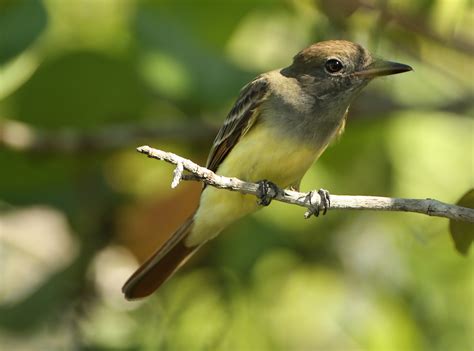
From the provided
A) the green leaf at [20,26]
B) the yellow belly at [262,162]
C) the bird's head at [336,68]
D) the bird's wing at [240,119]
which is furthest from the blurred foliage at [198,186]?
the yellow belly at [262,162]

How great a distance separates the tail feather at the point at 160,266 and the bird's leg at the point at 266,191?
0.72m

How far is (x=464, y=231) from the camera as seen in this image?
Answer: 3.46 meters

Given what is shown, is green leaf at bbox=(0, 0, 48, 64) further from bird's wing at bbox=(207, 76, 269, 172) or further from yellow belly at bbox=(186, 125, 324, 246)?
yellow belly at bbox=(186, 125, 324, 246)

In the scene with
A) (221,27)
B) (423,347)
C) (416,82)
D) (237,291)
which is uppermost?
(416,82)

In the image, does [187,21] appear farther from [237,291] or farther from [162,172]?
Result: [237,291]

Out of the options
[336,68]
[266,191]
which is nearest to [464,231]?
[266,191]

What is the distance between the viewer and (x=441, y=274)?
541 cm

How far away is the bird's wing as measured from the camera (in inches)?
186

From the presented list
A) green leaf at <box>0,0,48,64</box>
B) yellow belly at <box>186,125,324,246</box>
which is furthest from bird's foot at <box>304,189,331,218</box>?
green leaf at <box>0,0,48,64</box>

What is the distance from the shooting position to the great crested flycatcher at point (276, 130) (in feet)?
14.7

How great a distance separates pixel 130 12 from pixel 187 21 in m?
0.40

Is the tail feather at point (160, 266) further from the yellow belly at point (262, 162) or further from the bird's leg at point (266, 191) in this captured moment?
the bird's leg at point (266, 191)

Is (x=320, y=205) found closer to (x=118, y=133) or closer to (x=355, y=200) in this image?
(x=355, y=200)

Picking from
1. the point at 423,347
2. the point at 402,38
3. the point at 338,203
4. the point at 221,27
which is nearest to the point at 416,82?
the point at 402,38
